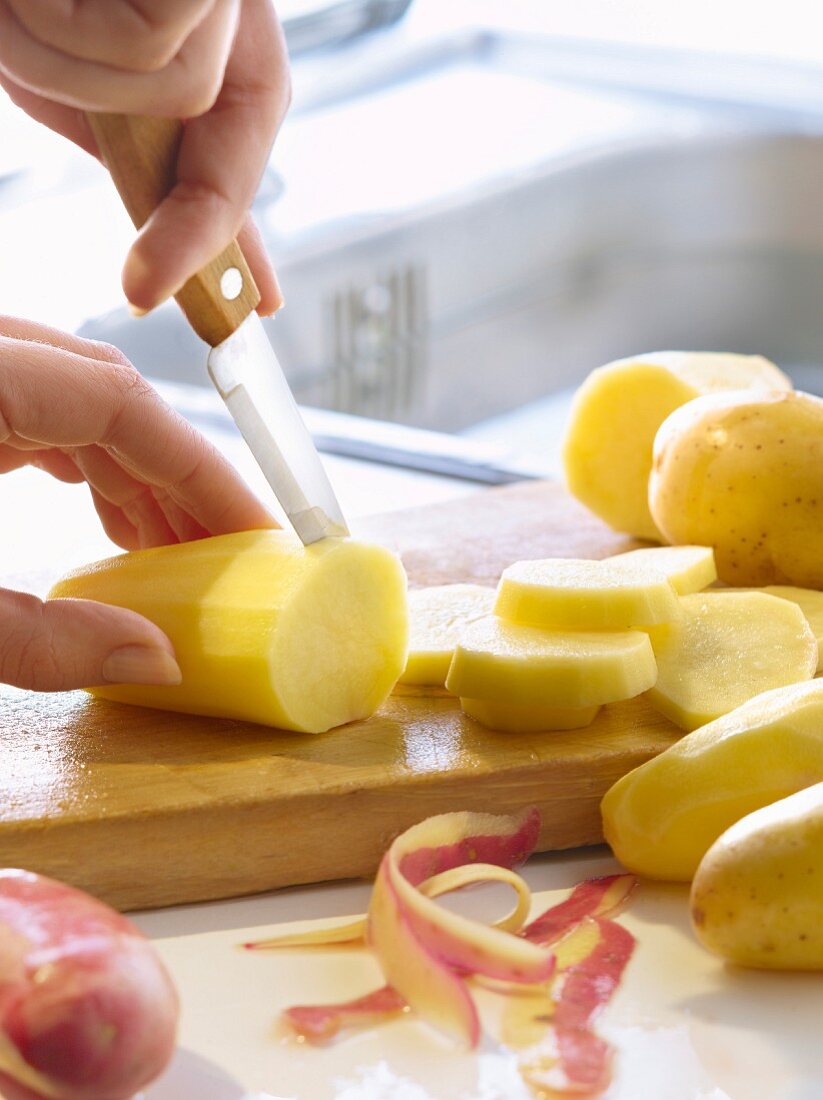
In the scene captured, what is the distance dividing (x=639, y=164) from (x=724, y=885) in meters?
2.22

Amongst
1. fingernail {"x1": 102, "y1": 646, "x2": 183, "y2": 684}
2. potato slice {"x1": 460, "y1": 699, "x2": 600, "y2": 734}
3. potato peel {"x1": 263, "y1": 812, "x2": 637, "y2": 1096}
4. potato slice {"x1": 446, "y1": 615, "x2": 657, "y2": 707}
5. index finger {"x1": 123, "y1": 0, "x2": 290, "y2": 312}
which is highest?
index finger {"x1": 123, "y1": 0, "x2": 290, "y2": 312}

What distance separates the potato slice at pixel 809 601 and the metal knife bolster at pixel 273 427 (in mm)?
387

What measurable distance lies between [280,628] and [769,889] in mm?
375

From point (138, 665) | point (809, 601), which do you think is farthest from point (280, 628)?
point (809, 601)

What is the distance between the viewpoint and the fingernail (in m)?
0.98

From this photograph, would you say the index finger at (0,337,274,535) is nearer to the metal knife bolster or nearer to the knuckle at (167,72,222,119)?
the metal knife bolster

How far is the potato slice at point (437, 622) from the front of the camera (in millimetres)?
1079

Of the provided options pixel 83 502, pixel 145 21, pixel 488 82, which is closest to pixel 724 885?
pixel 145 21

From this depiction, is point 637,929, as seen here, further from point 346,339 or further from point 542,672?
point 346,339

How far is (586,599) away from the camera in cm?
102

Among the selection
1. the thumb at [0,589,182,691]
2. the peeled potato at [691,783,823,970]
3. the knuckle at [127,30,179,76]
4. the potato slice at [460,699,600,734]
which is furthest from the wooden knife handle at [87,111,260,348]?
the peeled potato at [691,783,823,970]

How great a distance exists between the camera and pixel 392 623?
104 cm

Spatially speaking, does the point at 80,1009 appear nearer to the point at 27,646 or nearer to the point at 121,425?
the point at 27,646

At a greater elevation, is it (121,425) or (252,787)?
(121,425)
